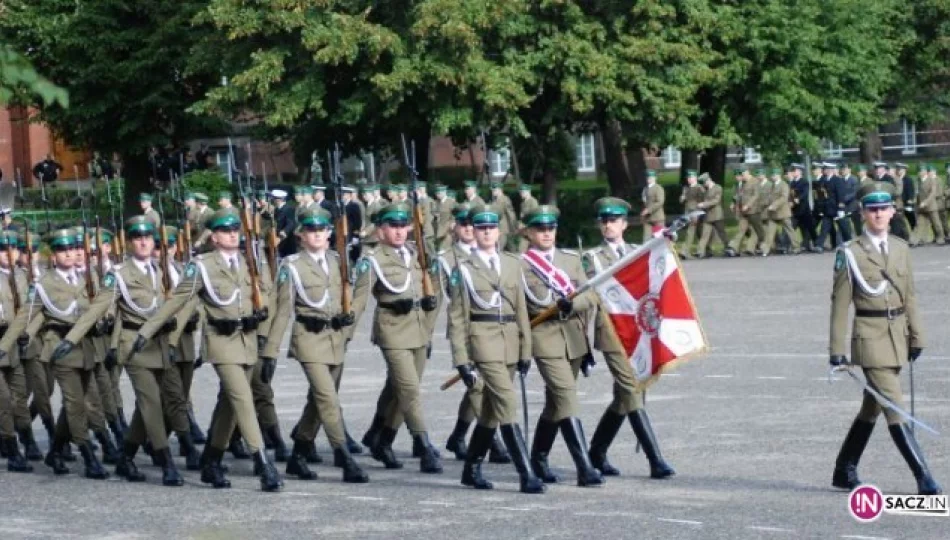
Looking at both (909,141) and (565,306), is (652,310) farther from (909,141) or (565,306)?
(909,141)

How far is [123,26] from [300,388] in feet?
99.1

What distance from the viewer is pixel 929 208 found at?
127 ft

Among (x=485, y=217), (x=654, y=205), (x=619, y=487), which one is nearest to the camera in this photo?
(x=619, y=487)

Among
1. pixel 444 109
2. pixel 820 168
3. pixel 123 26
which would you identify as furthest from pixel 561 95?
pixel 123 26

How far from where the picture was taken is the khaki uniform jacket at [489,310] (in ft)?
46.1

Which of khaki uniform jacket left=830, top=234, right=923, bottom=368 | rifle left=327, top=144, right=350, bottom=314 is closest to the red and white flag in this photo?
khaki uniform jacket left=830, top=234, right=923, bottom=368

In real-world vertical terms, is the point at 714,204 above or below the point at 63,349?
below

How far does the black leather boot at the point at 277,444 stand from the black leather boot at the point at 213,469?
113cm

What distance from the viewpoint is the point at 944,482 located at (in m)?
13.2

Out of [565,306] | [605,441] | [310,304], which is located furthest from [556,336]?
[310,304]

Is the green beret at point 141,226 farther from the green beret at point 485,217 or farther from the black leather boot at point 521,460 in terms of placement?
the black leather boot at point 521,460

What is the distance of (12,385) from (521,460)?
522 centimetres

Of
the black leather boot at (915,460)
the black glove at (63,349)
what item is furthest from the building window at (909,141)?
the black leather boot at (915,460)

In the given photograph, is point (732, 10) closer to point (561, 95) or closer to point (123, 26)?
point (561, 95)
